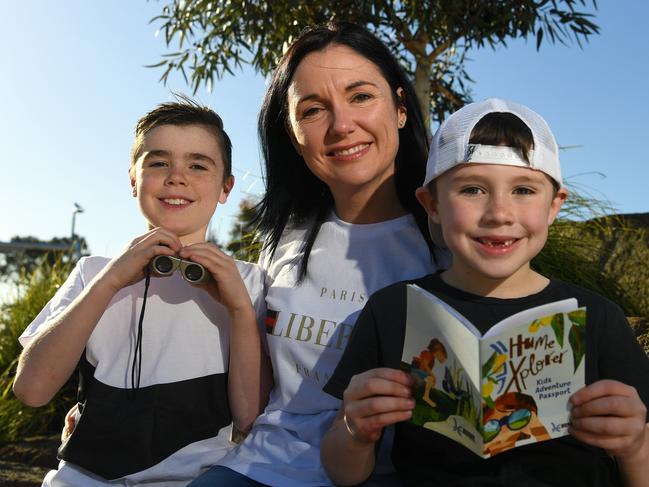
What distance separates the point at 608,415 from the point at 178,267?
127 cm

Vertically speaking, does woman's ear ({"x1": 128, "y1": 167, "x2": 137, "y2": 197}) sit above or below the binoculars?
above

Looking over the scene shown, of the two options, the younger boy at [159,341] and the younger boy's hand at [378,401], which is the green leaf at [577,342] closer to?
the younger boy's hand at [378,401]

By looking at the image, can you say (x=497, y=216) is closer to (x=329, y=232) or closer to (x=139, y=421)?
(x=329, y=232)

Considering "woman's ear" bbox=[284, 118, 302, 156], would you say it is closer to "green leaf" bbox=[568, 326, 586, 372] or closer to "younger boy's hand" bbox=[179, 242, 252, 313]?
"younger boy's hand" bbox=[179, 242, 252, 313]

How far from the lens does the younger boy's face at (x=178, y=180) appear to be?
7.66 ft

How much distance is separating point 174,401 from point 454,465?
993mm

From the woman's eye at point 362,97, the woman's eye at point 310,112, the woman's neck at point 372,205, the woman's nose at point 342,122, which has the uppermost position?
the woman's eye at point 362,97

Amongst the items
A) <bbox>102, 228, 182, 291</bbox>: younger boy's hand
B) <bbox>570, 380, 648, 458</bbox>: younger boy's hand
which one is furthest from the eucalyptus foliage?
<bbox>570, 380, 648, 458</bbox>: younger boy's hand

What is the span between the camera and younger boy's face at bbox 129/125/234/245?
234 cm

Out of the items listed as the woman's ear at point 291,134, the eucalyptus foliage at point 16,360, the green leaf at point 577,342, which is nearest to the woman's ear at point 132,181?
the woman's ear at point 291,134

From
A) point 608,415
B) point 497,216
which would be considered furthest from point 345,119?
point 608,415

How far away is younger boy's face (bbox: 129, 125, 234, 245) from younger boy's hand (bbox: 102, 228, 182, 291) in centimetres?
26

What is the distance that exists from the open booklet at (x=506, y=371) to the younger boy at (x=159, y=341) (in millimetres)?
883

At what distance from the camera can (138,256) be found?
2.07 m
